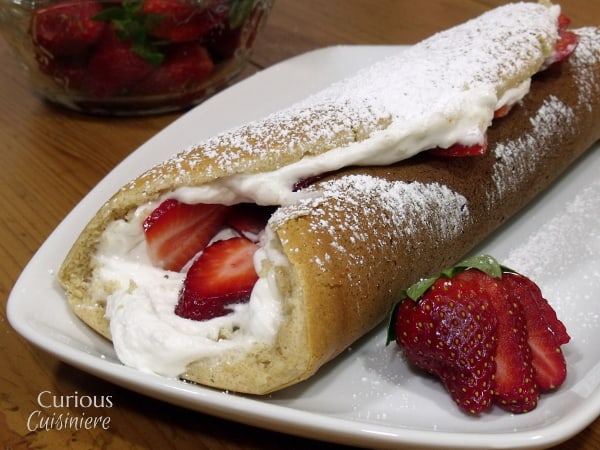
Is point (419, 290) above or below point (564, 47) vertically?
below

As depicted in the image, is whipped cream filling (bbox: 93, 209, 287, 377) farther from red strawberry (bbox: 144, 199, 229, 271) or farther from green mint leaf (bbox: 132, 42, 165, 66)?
green mint leaf (bbox: 132, 42, 165, 66)

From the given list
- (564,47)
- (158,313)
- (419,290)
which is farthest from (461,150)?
(158,313)

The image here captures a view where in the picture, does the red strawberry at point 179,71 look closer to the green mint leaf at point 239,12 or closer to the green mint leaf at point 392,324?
the green mint leaf at point 239,12

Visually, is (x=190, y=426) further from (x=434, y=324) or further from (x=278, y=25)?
(x=278, y=25)

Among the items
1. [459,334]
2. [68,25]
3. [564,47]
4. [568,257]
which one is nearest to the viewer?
[459,334]

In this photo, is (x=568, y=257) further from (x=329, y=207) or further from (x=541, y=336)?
(x=329, y=207)

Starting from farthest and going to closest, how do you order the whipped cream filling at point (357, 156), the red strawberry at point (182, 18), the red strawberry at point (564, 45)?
the red strawberry at point (182, 18) → the red strawberry at point (564, 45) → the whipped cream filling at point (357, 156)

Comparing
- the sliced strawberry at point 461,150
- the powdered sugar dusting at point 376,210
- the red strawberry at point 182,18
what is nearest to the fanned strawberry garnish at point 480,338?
the powdered sugar dusting at point 376,210
